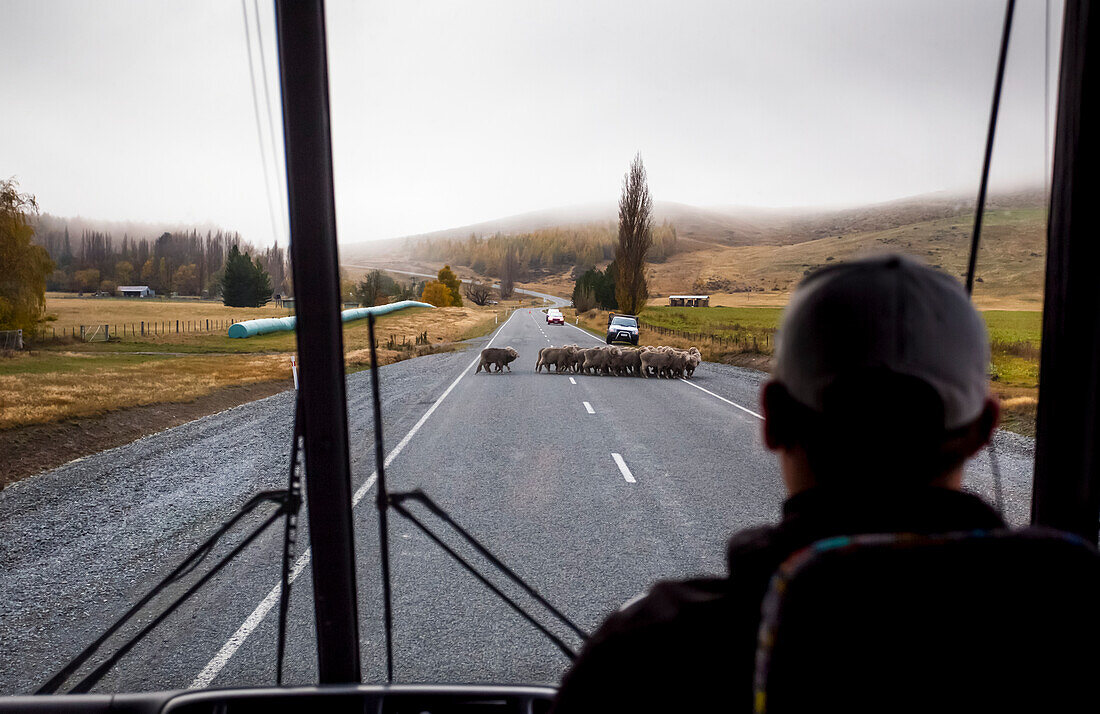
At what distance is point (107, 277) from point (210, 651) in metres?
1.72

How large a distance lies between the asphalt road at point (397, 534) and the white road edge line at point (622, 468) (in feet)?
0.13

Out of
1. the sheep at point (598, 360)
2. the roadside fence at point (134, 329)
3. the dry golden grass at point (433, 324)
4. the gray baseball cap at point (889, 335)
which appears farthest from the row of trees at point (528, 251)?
the sheep at point (598, 360)

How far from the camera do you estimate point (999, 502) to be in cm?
227

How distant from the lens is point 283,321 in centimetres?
215

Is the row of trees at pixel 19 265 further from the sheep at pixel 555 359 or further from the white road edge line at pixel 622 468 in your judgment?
the sheep at pixel 555 359

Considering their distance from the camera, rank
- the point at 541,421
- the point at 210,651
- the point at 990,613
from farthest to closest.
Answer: the point at 541,421 → the point at 210,651 → the point at 990,613

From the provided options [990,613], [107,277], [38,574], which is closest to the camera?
[990,613]

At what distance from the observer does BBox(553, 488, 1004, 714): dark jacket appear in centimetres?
72

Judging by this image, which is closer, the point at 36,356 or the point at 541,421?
the point at 36,356

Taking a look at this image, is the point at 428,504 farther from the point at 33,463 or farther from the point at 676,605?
the point at 33,463

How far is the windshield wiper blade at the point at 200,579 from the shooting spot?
199 cm

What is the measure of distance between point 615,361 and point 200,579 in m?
13.5

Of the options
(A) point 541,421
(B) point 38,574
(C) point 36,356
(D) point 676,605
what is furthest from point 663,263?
(A) point 541,421

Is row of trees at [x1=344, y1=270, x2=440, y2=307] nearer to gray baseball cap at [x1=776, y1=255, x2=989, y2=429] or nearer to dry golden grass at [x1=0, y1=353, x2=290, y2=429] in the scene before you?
dry golden grass at [x1=0, y1=353, x2=290, y2=429]
